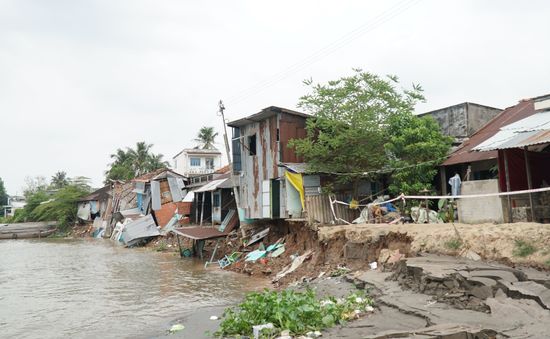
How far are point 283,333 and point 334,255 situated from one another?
7460 mm

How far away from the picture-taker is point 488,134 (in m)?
15.4

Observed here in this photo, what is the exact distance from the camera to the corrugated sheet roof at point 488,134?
→ 14.4m

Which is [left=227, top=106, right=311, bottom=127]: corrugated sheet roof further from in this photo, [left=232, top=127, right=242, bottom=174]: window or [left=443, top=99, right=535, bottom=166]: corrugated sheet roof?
[left=443, top=99, right=535, bottom=166]: corrugated sheet roof

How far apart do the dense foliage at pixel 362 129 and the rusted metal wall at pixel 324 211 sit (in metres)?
1.17

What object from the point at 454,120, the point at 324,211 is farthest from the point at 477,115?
the point at 324,211

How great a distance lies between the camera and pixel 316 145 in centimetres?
1675

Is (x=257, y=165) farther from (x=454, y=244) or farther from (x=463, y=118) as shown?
(x=454, y=244)

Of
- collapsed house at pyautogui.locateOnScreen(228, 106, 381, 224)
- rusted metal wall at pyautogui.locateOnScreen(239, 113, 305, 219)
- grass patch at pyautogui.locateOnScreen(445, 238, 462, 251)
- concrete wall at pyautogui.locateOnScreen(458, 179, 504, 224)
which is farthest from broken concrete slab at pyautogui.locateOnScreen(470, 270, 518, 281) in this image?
rusted metal wall at pyautogui.locateOnScreen(239, 113, 305, 219)

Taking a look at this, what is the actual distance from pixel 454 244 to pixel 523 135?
12.1ft

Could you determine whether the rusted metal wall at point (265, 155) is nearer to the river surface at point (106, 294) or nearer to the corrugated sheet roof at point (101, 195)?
the river surface at point (106, 294)

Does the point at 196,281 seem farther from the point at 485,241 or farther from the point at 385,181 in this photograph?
the point at 485,241

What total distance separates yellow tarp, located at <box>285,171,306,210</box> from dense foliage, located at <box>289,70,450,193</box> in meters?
0.73

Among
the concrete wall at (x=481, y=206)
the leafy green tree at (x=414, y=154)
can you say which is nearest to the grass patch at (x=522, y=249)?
the concrete wall at (x=481, y=206)

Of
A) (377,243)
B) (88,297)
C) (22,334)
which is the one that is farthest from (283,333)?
(88,297)
